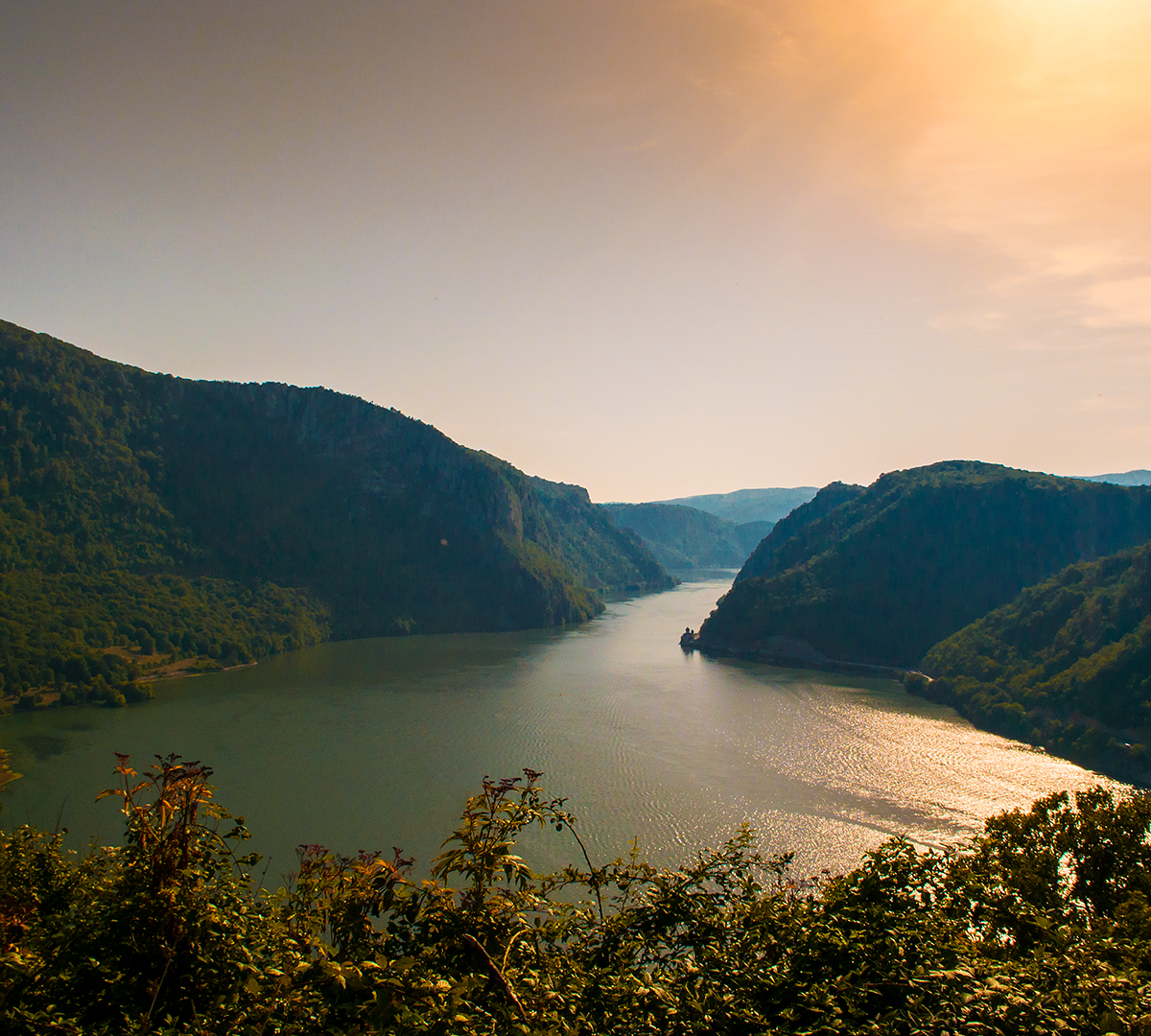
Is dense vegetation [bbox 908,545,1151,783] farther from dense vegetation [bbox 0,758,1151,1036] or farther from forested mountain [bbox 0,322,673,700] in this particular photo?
forested mountain [bbox 0,322,673,700]

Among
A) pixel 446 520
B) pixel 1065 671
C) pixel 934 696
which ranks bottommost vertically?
pixel 934 696

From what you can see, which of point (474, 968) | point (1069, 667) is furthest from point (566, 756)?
point (474, 968)

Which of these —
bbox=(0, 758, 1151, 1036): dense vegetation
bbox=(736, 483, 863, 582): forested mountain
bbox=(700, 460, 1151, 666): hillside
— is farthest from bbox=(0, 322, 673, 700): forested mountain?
bbox=(0, 758, 1151, 1036): dense vegetation

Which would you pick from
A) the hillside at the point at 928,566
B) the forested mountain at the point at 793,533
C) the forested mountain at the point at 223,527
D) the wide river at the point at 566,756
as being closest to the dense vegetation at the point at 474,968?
the wide river at the point at 566,756

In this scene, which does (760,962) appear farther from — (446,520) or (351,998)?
(446,520)

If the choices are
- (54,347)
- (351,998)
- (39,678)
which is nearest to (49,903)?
(351,998)

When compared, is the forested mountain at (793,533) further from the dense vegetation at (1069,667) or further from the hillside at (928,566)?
the dense vegetation at (1069,667)
